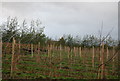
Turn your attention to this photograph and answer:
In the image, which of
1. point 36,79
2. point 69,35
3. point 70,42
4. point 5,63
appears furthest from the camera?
point 69,35

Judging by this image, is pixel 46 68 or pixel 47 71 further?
pixel 46 68

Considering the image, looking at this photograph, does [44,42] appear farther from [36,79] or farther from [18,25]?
[36,79]

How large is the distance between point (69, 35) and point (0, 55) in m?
15.8

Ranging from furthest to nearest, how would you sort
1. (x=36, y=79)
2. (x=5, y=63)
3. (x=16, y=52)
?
(x=5, y=63)
(x=16, y=52)
(x=36, y=79)

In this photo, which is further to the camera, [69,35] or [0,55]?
[69,35]

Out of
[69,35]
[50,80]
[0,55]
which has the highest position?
[69,35]

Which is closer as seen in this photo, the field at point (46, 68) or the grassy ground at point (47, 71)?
the field at point (46, 68)

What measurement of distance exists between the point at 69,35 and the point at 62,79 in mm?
16538


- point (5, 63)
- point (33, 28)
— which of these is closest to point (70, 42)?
point (33, 28)

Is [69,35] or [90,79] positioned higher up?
[69,35]

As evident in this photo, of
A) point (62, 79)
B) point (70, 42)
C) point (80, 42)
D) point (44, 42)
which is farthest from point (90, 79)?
point (80, 42)

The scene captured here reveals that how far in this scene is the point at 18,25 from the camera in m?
16.6

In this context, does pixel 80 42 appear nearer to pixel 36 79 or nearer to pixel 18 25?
pixel 18 25

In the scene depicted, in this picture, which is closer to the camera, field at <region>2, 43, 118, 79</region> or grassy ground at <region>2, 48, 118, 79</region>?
field at <region>2, 43, 118, 79</region>
